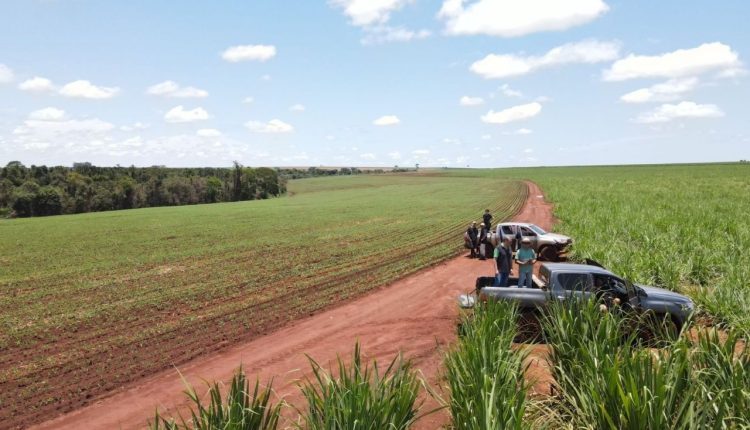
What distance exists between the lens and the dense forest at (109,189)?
249ft

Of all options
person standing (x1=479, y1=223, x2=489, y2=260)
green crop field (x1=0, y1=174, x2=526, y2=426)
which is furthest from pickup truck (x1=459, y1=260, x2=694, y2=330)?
person standing (x1=479, y1=223, x2=489, y2=260)

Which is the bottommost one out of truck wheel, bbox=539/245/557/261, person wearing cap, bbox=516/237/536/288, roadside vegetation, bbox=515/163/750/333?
truck wheel, bbox=539/245/557/261

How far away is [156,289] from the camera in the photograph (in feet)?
53.5

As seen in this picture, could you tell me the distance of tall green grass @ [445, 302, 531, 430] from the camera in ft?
13.3

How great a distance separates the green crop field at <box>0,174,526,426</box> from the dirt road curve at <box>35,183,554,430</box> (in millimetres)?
589

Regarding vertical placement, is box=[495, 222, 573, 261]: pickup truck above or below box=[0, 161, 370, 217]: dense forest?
below

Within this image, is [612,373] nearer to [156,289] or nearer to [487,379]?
[487,379]

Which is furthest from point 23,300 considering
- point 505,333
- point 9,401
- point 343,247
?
point 505,333

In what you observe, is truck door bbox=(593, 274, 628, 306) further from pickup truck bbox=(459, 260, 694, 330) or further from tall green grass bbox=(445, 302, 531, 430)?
tall green grass bbox=(445, 302, 531, 430)

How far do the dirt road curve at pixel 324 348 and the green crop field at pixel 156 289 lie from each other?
59 cm

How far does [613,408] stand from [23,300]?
58.8ft

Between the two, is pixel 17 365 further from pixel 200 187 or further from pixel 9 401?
pixel 200 187

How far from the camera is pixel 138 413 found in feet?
25.7

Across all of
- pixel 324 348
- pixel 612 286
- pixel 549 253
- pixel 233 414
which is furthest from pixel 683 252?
pixel 233 414
